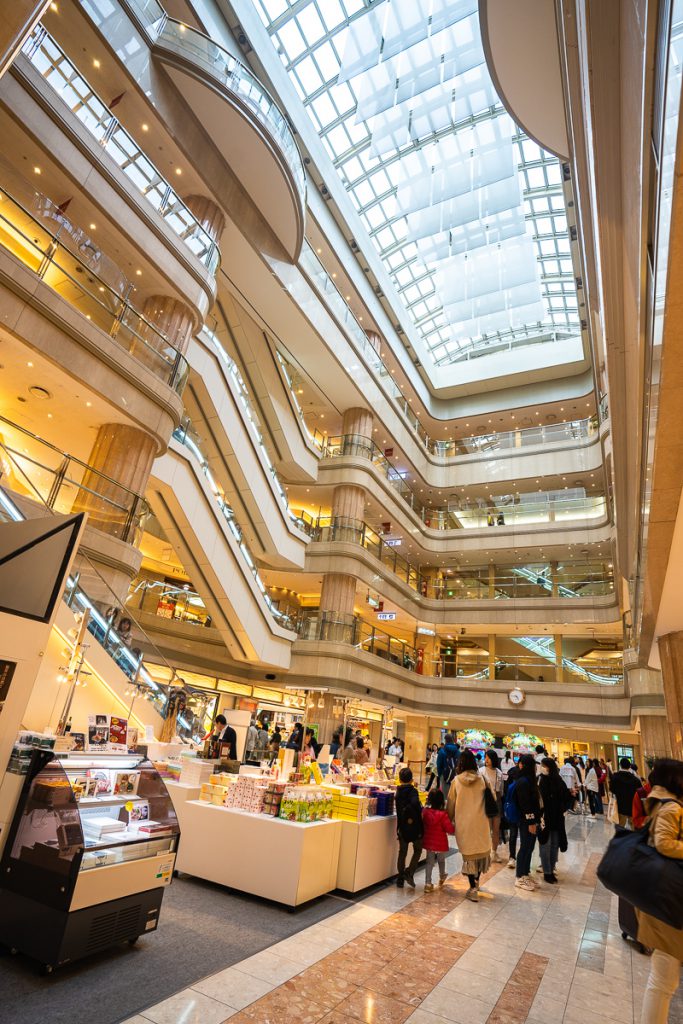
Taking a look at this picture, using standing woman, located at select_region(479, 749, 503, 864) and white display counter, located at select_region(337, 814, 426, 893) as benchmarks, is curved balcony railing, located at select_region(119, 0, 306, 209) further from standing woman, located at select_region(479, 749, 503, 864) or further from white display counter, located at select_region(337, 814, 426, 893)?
white display counter, located at select_region(337, 814, 426, 893)

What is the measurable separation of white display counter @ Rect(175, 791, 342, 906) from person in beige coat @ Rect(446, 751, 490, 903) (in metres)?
1.55

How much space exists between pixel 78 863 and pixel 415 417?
87.6 feet

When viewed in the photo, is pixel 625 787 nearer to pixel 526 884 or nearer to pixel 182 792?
pixel 526 884

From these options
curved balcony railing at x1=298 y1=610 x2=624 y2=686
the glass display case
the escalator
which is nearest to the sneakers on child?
the glass display case

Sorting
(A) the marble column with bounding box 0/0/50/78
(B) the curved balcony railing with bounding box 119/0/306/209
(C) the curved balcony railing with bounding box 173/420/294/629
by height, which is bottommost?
(A) the marble column with bounding box 0/0/50/78

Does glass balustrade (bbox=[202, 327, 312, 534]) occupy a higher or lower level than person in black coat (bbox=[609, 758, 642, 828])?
higher

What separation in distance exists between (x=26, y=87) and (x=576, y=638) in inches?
1170

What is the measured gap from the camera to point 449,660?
27.7 meters

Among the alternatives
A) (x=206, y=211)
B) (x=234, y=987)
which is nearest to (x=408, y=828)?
(x=234, y=987)

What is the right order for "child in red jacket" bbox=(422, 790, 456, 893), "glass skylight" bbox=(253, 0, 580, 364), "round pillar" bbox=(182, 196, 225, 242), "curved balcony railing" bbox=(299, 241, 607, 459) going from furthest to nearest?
"curved balcony railing" bbox=(299, 241, 607, 459) < "glass skylight" bbox=(253, 0, 580, 364) < "round pillar" bbox=(182, 196, 225, 242) < "child in red jacket" bbox=(422, 790, 456, 893)

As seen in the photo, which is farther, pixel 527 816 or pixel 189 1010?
pixel 527 816

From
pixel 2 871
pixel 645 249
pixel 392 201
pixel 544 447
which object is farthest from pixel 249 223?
pixel 544 447

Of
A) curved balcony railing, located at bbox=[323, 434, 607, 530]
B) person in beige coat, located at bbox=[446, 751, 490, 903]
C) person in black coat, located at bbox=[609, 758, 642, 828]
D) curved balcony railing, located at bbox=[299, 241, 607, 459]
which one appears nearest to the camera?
person in beige coat, located at bbox=[446, 751, 490, 903]

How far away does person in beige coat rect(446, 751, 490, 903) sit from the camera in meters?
6.34
